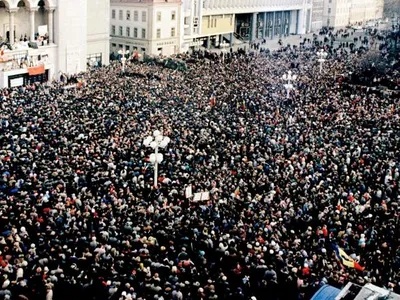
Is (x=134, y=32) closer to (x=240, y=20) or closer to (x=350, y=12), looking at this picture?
(x=240, y=20)

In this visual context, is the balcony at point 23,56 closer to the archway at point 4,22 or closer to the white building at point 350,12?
the archway at point 4,22

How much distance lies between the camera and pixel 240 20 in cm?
8494

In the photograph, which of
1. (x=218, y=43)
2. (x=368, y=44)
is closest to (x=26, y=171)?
(x=218, y=43)

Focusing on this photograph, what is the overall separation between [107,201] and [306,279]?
716cm

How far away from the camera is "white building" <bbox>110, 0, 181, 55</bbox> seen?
61.9m

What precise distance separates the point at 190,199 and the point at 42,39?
31946 millimetres

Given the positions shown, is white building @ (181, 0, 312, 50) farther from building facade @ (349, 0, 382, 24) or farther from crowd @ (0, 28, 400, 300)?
crowd @ (0, 28, 400, 300)

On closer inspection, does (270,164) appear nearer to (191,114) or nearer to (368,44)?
(191,114)

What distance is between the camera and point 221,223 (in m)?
19.3

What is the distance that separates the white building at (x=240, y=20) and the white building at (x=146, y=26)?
267 cm

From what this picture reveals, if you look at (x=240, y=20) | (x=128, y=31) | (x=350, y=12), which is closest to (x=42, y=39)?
(x=128, y=31)

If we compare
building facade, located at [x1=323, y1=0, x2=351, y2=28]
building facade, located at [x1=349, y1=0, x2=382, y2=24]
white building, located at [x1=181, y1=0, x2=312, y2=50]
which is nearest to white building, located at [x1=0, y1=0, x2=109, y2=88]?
white building, located at [x1=181, y1=0, x2=312, y2=50]

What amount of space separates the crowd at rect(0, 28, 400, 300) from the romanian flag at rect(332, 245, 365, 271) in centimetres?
19

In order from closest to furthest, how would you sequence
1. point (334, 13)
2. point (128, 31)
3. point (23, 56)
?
1. point (23, 56)
2. point (128, 31)
3. point (334, 13)
